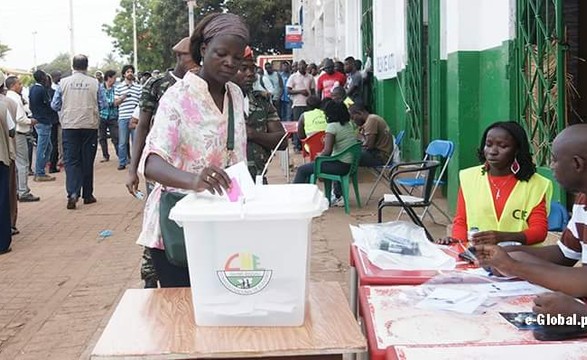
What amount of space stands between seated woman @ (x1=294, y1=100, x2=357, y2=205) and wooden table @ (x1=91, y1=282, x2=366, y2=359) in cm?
583

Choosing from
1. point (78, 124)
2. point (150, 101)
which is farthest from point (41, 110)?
point (150, 101)

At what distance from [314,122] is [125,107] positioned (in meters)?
4.65

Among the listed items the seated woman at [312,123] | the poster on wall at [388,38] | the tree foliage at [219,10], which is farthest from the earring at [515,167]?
the tree foliage at [219,10]

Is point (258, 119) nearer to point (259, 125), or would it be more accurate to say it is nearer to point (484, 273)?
point (259, 125)

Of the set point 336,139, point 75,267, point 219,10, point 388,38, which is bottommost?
point 75,267

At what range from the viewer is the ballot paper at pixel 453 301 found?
89.8 inches

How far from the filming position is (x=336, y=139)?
8.37 meters

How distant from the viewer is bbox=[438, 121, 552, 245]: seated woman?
3.75 metres

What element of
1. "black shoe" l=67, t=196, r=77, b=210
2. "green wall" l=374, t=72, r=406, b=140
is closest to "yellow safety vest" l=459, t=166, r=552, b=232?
"black shoe" l=67, t=196, r=77, b=210

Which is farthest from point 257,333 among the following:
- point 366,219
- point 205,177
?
point 366,219

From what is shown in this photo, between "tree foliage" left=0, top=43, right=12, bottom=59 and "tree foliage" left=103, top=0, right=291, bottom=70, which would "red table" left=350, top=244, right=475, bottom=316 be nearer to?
"tree foliage" left=103, top=0, right=291, bottom=70

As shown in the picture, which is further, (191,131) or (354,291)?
(354,291)

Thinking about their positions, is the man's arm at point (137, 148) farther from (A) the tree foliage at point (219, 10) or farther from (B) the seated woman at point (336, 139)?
(A) the tree foliage at point (219, 10)

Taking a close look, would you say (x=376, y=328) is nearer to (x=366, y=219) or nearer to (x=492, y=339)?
(x=492, y=339)
